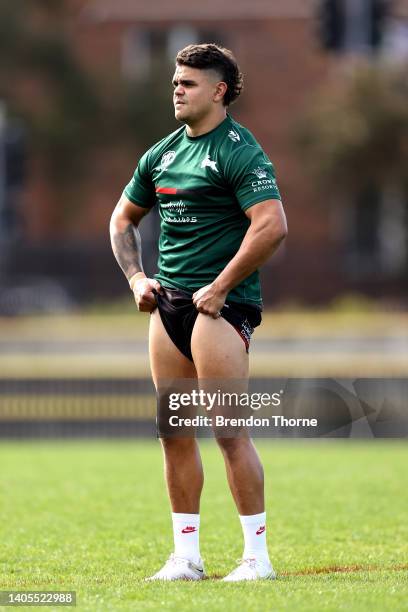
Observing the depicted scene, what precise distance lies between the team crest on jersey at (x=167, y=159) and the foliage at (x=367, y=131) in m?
26.7

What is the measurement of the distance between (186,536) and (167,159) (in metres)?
1.75

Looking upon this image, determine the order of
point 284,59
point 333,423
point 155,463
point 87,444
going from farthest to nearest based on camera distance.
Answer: point 284,59, point 87,444, point 155,463, point 333,423

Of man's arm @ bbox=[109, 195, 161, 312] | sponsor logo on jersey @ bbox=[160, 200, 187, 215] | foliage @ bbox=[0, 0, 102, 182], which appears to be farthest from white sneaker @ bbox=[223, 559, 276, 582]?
foliage @ bbox=[0, 0, 102, 182]

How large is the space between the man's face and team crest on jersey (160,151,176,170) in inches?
6.5

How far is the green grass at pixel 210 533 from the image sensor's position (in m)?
5.60

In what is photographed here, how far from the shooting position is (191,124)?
20.3 ft

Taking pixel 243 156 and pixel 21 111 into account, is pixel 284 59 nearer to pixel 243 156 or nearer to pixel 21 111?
pixel 21 111

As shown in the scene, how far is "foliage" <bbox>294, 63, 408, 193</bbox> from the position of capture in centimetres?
3256

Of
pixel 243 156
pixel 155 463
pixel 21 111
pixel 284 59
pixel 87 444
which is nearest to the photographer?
pixel 243 156

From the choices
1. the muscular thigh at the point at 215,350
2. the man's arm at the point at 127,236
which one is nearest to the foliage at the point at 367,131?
the man's arm at the point at 127,236

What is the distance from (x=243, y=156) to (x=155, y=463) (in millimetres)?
7558

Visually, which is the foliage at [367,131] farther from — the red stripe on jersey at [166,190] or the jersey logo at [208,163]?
the jersey logo at [208,163]

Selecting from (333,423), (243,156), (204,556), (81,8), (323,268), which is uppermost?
(81,8)

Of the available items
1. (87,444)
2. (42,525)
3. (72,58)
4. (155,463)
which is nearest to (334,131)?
(72,58)
